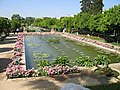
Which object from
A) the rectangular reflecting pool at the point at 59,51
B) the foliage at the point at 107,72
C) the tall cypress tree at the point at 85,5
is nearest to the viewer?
the foliage at the point at 107,72

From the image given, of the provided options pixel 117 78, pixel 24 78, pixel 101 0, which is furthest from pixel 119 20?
pixel 101 0

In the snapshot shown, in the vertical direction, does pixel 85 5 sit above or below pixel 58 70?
above

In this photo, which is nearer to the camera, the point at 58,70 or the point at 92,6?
the point at 58,70

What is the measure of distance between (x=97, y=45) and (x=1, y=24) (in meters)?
24.1

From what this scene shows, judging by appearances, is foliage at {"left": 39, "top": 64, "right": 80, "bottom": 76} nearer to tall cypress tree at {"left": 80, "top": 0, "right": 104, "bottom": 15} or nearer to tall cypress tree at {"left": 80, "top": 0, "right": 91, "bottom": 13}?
tall cypress tree at {"left": 80, "top": 0, "right": 104, "bottom": 15}

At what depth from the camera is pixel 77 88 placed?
17.1 ft

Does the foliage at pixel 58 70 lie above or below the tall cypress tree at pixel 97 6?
below

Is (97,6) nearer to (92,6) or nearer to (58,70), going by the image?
(92,6)

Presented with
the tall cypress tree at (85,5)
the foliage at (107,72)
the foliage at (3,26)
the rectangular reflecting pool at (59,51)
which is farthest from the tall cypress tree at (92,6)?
the foliage at (107,72)

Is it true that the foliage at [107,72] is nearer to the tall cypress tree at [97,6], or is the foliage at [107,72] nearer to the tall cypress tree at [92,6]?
the tall cypress tree at [92,6]

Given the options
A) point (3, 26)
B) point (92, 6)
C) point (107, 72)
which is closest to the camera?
point (107, 72)

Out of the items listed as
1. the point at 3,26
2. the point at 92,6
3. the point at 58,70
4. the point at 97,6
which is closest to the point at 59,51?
the point at 58,70

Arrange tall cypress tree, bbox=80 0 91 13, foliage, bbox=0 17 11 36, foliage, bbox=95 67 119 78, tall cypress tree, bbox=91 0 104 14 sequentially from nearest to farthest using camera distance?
foliage, bbox=95 67 119 78 < foliage, bbox=0 17 11 36 < tall cypress tree, bbox=91 0 104 14 < tall cypress tree, bbox=80 0 91 13

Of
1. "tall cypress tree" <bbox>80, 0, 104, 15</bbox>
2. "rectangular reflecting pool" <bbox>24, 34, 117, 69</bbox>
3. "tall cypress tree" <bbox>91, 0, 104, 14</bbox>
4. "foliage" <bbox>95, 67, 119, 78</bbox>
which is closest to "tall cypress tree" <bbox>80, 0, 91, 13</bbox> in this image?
"tall cypress tree" <bbox>80, 0, 104, 15</bbox>
